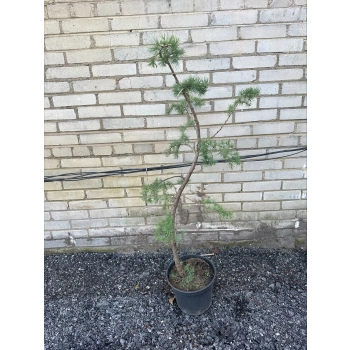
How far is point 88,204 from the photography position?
8.59 ft

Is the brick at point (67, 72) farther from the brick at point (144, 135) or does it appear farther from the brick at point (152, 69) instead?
the brick at point (144, 135)

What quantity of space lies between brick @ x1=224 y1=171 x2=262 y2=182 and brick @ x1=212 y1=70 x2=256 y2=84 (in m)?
0.71

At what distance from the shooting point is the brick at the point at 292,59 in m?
2.18

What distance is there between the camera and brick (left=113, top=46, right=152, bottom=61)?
2.16 meters

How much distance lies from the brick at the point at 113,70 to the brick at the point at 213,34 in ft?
1.55

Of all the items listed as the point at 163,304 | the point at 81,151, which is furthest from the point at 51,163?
the point at 163,304

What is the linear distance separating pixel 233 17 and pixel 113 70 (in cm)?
89

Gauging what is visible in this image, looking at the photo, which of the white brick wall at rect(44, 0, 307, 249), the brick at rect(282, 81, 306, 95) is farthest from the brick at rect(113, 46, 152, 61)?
the brick at rect(282, 81, 306, 95)

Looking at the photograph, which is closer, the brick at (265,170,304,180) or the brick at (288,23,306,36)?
the brick at (288,23,306,36)

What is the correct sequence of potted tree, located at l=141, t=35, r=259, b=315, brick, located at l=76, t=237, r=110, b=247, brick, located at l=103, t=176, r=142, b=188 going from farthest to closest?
1. brick, located at l=76, t=237, r=110, b=247
2. brick, located at l=103, t=176, r=142, b=188
3. potted tree, located at l=141, t=35, r=259, b=315

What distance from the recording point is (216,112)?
2.32 m

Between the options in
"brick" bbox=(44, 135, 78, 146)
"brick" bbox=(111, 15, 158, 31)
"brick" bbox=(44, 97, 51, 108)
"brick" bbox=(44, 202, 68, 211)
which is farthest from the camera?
"brick" bbox=(44, 202, 68, 211)

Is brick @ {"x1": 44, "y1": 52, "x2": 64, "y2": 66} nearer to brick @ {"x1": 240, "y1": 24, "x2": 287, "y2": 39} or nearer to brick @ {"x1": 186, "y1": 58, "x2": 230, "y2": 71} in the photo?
brick @ {"x1": 186, "y1": 58, "x2": 230, "y2": 71}

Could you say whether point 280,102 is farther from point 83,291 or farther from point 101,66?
point 83,291
